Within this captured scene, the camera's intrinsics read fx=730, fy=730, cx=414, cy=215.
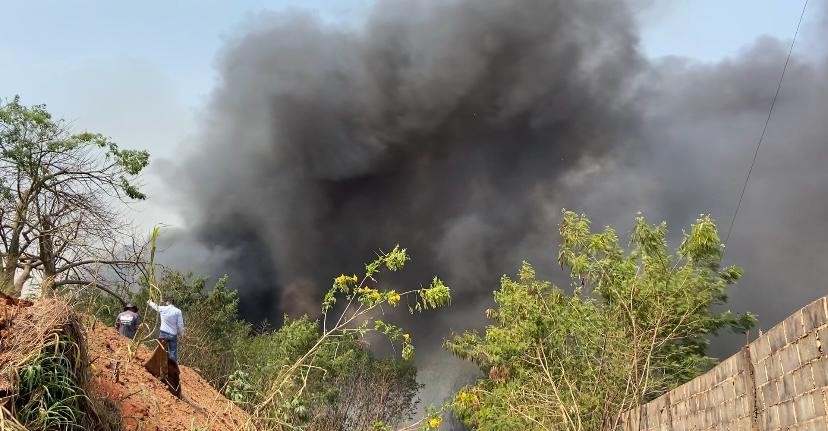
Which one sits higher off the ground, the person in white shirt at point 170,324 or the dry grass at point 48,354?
the person in white shirt at point 170,324

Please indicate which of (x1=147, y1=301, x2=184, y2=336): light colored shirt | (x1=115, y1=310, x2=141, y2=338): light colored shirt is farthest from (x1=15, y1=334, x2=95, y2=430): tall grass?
(x1=115, y1=310, x2=141, y2=338): light colored shirt

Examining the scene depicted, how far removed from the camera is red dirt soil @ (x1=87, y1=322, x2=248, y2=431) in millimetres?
6254

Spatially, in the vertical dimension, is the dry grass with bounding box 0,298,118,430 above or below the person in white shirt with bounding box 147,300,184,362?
below

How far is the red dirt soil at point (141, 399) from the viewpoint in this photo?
20.5ft

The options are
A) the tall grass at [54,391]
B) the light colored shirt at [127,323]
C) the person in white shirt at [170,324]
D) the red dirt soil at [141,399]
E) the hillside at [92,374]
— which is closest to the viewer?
the tall grass at [54,391]

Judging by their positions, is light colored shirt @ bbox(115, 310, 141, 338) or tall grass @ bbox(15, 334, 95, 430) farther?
light colored shirt @ bbox(115, 310, 141, 338)

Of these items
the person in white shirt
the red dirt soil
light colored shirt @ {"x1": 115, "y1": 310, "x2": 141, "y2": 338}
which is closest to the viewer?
the red dirt soil

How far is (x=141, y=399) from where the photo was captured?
7105mm

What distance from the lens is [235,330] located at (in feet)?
130

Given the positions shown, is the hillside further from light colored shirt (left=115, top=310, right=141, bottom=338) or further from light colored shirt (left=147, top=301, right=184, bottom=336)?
light colored shirt (left=115, top=310, right=141, bottom=338)

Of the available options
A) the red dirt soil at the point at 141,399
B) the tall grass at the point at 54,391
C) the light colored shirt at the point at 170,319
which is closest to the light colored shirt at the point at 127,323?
the red dirt soil at the point at 141,399

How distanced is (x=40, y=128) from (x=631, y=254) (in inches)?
682

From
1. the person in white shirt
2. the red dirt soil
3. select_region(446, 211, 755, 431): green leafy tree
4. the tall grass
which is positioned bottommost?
the tall grass

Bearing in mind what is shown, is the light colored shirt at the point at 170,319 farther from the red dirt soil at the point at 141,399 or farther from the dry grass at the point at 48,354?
the dry grass at the point at 48,354
